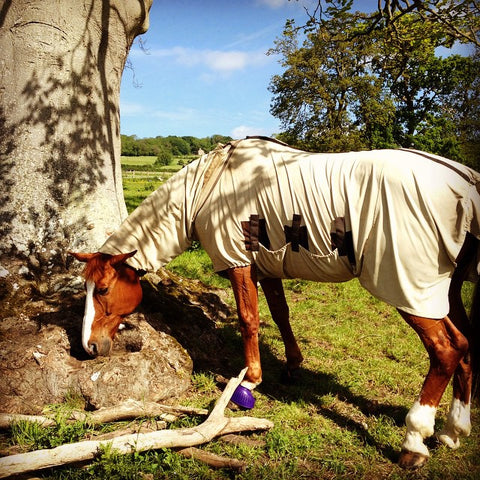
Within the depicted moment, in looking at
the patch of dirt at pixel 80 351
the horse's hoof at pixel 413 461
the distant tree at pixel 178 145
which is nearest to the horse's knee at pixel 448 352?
the horse's hoof at pixel 413 461

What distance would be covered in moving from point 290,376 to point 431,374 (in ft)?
→ 5.46

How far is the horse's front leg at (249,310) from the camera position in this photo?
3.61 m

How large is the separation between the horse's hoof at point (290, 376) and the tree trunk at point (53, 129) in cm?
253

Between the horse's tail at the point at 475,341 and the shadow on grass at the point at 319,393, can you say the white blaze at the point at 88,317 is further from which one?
the horse's tail at the point at 475,341

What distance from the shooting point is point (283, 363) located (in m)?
4.65

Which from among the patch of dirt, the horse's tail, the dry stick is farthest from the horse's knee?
the patch of dirt

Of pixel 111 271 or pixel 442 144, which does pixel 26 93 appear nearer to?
pixel 111 271

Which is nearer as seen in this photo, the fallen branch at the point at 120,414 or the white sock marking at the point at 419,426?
the white sock marking at the point at 419,426

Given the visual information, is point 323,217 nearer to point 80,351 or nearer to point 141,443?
point 141,443

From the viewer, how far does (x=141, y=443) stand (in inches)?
110

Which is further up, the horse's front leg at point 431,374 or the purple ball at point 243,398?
the horse's front leg at point 431,374

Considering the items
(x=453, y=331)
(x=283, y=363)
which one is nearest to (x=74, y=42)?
(x=283, y=363)

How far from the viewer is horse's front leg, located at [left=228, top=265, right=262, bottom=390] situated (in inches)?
142

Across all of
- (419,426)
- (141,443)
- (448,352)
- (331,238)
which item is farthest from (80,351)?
(448,352)
